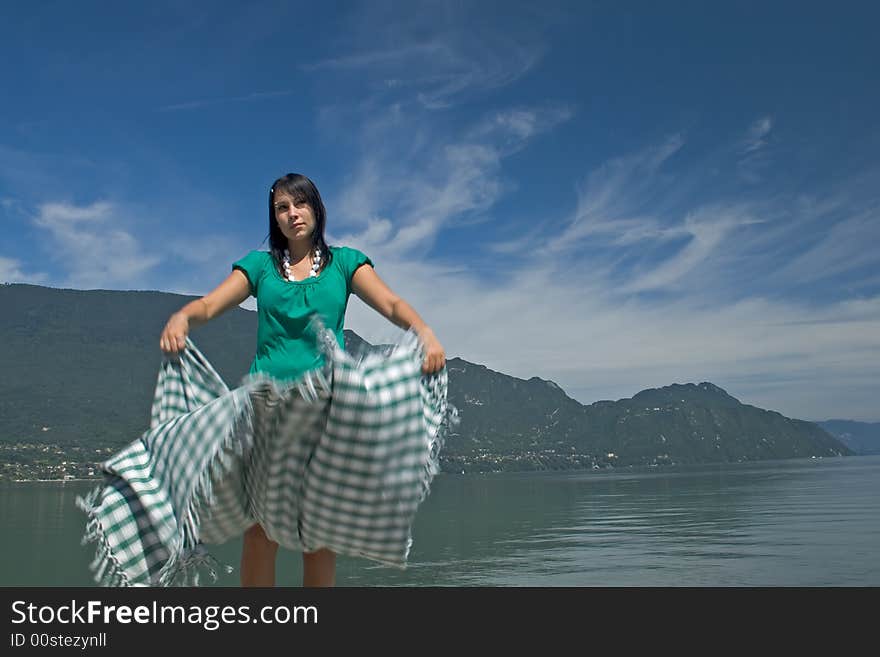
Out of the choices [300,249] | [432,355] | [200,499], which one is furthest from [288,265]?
[200,499]

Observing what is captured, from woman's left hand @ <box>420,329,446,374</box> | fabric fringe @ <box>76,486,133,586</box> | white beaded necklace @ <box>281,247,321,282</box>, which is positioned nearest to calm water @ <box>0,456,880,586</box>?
fabric fringe @ <box>76,486,133,586</box>

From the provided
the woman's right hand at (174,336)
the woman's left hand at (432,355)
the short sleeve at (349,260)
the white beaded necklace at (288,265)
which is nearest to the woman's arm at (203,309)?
the woman's right hand at (174,336)

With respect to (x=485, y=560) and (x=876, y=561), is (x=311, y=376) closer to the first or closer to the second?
(x=876, y=561)

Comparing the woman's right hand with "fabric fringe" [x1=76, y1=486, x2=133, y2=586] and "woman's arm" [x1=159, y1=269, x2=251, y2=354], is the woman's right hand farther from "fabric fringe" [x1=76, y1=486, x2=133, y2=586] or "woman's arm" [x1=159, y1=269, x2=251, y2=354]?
"fabric fringe" [x1=76, y1=486, x2=133, y2=586]

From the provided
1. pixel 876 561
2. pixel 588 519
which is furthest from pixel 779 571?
pixel 588 519

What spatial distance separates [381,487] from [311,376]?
0.46 m

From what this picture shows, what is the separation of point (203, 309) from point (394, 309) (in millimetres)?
719

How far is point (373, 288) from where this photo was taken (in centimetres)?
292

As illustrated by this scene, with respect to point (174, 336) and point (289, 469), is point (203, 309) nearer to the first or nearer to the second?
point (174, 336)

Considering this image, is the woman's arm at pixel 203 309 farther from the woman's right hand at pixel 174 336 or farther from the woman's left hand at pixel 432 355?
the woman's left hand at pixel 432 355

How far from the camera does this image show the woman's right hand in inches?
109

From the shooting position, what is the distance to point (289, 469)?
266 cm

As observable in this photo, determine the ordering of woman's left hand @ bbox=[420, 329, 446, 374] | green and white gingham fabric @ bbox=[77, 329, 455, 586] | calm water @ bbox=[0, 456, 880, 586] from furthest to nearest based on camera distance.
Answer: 1. calm water @ bbox=[0, 456, 880, 586]
2. woman's left hand @ bbox=[420, 329, 446, 374]
3. green and white gingham fabric @ bbox=[77, 329, 455, 586]
